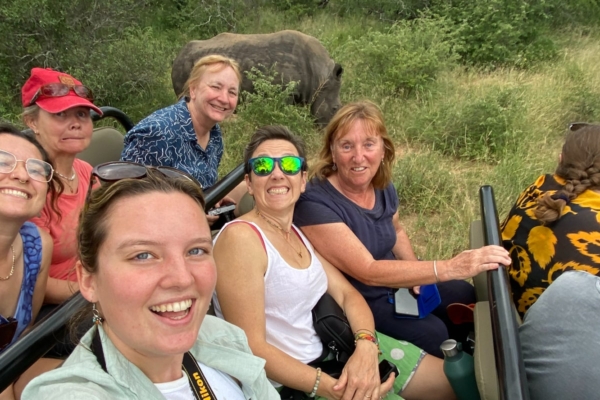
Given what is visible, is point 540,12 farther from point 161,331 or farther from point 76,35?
point 161,331

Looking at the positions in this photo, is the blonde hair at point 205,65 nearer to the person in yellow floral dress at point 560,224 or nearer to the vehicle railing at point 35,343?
the person in yellow floral dress at point 560,224

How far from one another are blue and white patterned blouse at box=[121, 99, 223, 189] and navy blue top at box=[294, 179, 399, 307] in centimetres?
75

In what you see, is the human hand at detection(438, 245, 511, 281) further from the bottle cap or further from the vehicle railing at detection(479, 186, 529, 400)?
the bottle cap

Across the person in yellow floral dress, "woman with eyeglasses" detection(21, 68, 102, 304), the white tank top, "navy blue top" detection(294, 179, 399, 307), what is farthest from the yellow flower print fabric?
"woman with eyeglasses" detection(21, 68, 102, 304)

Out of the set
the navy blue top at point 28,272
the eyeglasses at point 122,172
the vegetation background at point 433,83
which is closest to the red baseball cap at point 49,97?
the navy blue top at point 28,272

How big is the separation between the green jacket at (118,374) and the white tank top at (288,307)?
46 cm

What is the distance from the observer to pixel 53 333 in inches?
47.5

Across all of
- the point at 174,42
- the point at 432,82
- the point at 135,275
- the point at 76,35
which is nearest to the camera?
the point at 135,275

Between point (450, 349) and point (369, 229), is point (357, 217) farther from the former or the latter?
point (450, 349)

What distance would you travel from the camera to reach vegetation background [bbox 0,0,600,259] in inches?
171

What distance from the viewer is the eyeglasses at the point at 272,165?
1.92 metres

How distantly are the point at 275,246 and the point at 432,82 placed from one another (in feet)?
17.9

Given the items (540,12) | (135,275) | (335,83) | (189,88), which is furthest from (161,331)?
(540,12)

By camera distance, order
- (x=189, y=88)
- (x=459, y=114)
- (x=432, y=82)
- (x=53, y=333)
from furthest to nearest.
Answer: (x=432, y=82)
(x=459, y=114)
(x=189, y=88)
(x=53, y=333)
